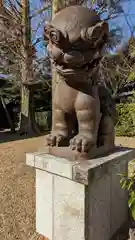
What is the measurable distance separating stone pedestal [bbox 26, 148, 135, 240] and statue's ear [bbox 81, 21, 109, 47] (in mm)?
859

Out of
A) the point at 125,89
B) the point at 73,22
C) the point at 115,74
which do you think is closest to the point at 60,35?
the point at 73,22

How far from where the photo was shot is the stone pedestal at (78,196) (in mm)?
1708

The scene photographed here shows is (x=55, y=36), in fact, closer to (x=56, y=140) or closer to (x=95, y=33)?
(x=95, y=33)

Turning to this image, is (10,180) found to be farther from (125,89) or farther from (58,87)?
(125,89)

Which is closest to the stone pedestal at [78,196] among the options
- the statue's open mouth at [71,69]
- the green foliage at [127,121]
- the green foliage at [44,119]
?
the statue's open mouth at [71,69]

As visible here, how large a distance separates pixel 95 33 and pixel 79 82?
365 millimetres

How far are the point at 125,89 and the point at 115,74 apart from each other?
174cm

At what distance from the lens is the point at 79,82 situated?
178cm

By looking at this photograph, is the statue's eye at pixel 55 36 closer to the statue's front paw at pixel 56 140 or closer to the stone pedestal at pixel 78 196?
the statue's front paw at pixel 56 140

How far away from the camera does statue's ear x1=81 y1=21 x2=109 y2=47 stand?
61.9 inches

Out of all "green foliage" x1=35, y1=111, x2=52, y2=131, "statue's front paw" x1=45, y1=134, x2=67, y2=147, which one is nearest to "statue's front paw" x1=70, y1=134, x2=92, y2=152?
"statue's front paw" x1=45, y1=134, x2=67, y2=147

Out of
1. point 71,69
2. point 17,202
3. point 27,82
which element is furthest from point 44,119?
point 71,69

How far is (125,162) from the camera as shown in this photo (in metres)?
2.24

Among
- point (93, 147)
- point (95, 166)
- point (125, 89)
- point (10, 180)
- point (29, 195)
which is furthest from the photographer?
point (125, 89)
